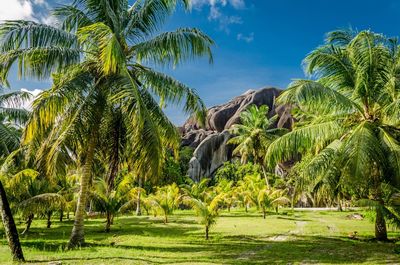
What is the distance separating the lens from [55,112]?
10.0 metres

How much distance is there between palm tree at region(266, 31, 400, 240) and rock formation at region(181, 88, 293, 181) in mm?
32429

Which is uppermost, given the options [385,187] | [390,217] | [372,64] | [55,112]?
[372,64]

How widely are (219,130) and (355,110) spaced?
45.1 metres

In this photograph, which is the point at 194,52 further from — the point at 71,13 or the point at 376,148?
the point at 376,148

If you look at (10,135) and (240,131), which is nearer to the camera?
(10,135)

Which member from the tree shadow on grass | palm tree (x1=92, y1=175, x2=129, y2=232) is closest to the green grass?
the tree shadow on grass

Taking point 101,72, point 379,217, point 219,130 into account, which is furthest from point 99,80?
point 219,130

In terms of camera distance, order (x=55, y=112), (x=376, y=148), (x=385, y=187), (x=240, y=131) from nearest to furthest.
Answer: (x=55, y=112) < (x=376, y=148) < (x=385, y=187) < (x=240, y=131)

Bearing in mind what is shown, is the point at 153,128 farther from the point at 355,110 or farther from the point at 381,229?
the point at 381,229

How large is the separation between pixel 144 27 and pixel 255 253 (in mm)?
8281

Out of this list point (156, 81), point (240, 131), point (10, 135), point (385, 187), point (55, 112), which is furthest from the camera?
point (240, 131)

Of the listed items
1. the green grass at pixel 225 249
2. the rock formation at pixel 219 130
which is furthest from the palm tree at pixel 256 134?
the green grass at pixel 225 249

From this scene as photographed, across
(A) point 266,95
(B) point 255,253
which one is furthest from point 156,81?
(A) point 266,95

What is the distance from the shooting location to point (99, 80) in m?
11.2
